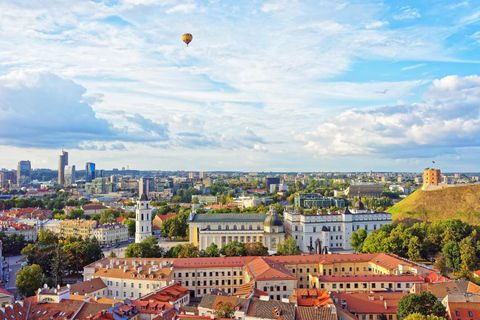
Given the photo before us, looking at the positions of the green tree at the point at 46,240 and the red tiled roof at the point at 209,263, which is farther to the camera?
the green tree at the point at 46,240

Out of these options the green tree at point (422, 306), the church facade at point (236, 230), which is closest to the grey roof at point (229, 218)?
the church facade at point (236, 230)

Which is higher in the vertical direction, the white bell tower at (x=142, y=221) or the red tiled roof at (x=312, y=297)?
the white bell tower at (x=142, y=221)

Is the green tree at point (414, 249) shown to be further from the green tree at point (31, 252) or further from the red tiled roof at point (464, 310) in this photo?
the green tree at point (31, 252)

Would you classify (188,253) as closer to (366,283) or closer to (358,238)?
(366,283)

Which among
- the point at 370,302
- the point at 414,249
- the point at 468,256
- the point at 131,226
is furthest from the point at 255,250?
the point at 131,226

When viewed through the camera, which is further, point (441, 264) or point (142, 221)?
point (142, 221)

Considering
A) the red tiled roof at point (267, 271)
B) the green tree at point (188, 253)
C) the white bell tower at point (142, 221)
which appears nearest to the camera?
the red tiled roof at point (267, 271)
